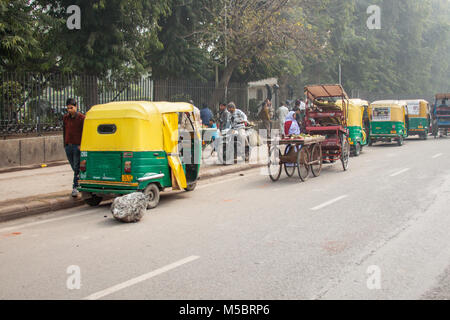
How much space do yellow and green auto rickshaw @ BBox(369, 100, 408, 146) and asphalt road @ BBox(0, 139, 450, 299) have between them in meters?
13.3

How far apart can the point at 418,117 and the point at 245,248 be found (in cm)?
2544

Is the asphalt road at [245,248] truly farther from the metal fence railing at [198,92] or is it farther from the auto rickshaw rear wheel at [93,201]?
the metal fence railing at [198,92]

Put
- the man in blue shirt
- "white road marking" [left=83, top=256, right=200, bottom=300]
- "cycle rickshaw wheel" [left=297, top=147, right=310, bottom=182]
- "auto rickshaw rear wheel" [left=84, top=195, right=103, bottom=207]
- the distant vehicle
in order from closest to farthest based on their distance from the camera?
1. "white road marking" [left=83, top=256, right=200, bottom=300]
2. "auto rickshaw rear wheel" [left=84, top=195, right=103, bottom=207]
3. "cycle rickshaw wheel" [left=297, top=147, right=310, bottom=182]
4. the man in blue shirt
5. the distant vehicle

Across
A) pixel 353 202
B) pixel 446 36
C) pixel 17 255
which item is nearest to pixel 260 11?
pixel 353 202

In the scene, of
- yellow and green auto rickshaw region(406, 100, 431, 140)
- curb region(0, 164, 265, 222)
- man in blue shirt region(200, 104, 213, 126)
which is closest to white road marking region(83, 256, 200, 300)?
curb region(0, 164, 265, 222)

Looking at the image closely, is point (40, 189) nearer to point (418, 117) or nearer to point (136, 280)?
point (136, 280)

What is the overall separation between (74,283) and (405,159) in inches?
587

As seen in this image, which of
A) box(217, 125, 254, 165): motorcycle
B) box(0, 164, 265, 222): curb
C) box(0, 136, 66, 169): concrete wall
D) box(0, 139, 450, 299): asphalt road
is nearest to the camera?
box(0, 139, 450, 299): asphalt road

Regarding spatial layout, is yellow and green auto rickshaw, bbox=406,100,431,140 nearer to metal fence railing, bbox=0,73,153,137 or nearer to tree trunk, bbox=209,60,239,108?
tree trunk, bbox=209,60,239,108

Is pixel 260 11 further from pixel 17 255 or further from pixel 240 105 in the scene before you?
pixel 17 255

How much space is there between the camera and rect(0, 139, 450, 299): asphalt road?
4945 mm

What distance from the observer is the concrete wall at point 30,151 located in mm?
13834

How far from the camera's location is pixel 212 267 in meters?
5.61

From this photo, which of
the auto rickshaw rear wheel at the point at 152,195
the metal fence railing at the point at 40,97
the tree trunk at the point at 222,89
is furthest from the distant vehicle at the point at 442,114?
the auto rickshaw rear wheel at the point at 152,195
